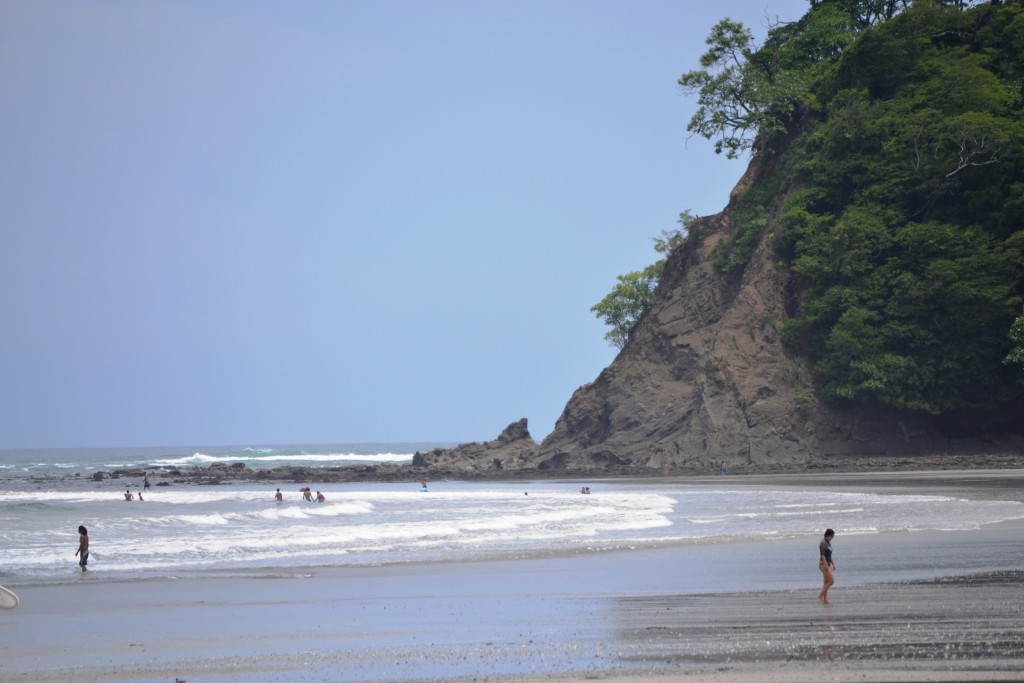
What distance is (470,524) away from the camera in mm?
31266

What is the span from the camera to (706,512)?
32.1m

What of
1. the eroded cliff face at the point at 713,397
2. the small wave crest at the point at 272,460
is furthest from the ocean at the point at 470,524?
the small wave crest at the point at 272,460

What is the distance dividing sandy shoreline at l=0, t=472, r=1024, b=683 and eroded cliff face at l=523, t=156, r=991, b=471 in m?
31.2

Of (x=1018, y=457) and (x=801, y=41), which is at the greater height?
(x=801, y=41)

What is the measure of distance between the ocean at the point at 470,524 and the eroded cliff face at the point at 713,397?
6845mm

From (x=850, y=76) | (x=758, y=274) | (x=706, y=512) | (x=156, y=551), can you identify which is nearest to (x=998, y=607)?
(x=706, y=512)

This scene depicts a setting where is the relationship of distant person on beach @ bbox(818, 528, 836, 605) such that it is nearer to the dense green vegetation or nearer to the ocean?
the ocean

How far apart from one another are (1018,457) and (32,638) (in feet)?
144

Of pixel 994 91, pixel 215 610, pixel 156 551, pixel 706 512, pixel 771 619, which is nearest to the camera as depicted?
pixel 771 619

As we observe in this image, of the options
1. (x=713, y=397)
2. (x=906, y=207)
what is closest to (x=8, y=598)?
(x=713, y=397)

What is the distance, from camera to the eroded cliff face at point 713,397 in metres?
52.4

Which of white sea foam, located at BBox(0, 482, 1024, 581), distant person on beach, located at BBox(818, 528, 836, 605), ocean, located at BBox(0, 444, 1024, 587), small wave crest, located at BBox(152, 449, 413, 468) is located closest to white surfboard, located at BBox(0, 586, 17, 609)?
ocean, located at BBox(0, 444, 1024, 587)

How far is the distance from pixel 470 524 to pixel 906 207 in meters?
32.9

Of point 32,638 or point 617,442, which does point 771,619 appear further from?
point 617,442
